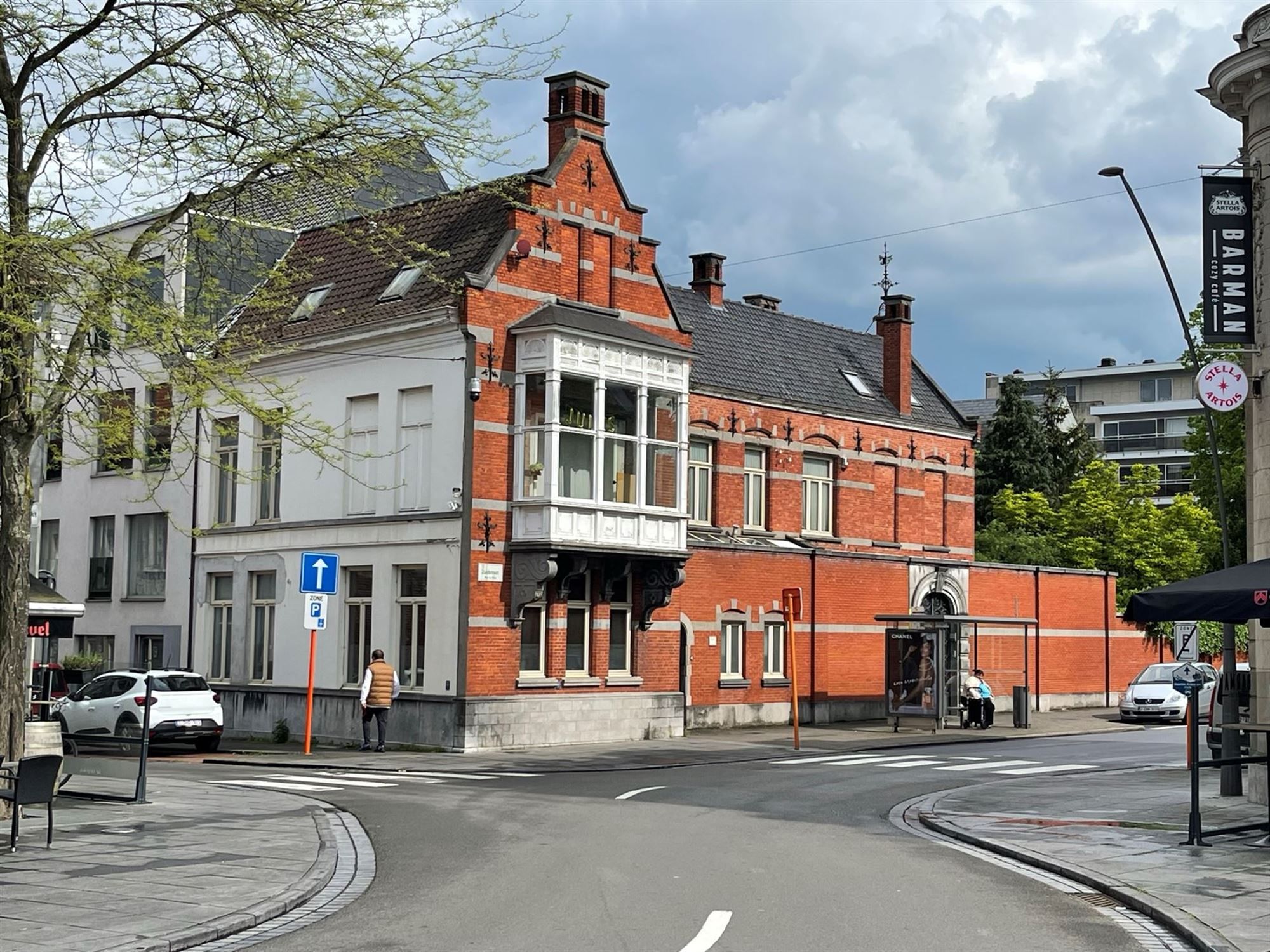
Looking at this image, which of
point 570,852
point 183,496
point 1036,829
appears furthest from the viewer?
point 183,496

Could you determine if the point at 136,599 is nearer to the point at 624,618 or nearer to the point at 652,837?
the point at 624,618

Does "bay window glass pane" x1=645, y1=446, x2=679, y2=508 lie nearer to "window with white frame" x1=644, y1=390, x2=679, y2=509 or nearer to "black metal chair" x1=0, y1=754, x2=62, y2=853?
"window with white frame" x1=644, y1=390, x2=679, y2=509

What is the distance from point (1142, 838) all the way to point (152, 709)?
18256 millimetres

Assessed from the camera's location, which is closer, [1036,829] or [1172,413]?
[1036,829]

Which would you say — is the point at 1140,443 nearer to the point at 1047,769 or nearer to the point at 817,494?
the point at 817,494

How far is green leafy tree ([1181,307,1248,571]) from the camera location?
47594 mm

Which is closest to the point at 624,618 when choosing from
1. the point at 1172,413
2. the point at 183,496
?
the point at 183,496

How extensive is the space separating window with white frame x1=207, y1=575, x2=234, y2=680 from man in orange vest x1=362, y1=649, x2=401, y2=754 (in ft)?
23.0

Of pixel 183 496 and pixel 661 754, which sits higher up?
pixel 183 496

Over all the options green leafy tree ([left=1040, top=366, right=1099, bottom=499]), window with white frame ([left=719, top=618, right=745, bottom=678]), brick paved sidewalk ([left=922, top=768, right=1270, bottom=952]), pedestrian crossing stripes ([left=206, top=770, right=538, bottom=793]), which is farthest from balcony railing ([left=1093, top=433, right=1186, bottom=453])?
pedestrian crossing stripes ([left=206, top=770, right=538, bottom=793])

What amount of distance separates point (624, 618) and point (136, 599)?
12060 mm

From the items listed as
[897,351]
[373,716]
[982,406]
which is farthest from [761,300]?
[982,406]

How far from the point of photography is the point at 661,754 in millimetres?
26578

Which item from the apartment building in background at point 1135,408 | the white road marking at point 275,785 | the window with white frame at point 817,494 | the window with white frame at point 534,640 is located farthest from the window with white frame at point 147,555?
the apartment building in background at point 1135,408
